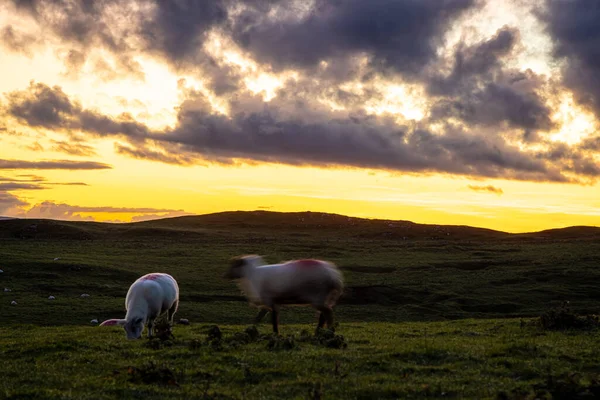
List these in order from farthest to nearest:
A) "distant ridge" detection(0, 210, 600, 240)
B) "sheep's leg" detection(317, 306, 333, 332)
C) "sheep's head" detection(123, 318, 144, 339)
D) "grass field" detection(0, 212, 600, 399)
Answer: "distant ridge" detection(0, 210, 600, 240) → "sheep's head" detection(123, 318, 144, 339) → "sheep's leg" detection(317, 306, 333, 332) → "grass field" detection(0, 212, 600, 399)

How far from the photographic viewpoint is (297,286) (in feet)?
64.5

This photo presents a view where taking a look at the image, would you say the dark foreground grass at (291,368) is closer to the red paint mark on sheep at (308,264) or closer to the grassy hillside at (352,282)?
the red paint mark on sheep at (308,264)

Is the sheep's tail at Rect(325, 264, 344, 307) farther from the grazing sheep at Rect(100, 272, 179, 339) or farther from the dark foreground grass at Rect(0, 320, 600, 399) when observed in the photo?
the grazing sheep at Rect(100, 272, 179, 339)

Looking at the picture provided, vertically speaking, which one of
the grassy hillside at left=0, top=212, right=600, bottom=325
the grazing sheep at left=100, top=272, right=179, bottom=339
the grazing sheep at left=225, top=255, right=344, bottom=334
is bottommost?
the grassy hillside at left=0, top=212, right=600, bottom=325

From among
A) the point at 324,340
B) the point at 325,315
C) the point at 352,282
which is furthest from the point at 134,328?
the point at 352,282

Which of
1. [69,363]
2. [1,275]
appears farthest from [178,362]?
[1,275]

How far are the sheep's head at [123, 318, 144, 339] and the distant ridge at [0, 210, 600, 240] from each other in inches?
3191

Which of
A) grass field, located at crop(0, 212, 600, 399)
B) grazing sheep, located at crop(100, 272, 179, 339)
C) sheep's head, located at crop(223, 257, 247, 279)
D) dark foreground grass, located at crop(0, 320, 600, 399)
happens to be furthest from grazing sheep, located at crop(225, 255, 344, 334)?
grazing sheep, located at crop(100, 272, 179, 339)

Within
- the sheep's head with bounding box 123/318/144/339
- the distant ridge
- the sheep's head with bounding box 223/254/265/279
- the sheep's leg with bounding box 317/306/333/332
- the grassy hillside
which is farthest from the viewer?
the distant ridge

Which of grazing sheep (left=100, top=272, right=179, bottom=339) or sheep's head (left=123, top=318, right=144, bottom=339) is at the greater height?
grazing sheep (left=100, top=272, right=179, bottom=339)

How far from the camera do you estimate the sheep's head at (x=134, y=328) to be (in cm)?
2010

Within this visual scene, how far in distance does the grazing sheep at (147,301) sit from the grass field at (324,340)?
1.03 m

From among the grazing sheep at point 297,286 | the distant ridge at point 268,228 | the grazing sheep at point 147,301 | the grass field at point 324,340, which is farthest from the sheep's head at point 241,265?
the distant ridge at point 268,228

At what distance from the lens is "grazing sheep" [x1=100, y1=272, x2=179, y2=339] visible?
20.3 m
